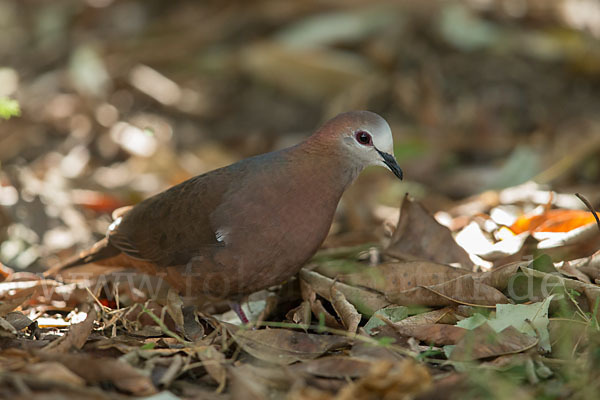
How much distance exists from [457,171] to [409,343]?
3.28 metres

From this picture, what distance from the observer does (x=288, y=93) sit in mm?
7199

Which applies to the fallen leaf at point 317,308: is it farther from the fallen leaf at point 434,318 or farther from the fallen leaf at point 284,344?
the fallen leaf at point 434,318

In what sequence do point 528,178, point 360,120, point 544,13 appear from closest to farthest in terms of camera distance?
point 360,120
point 528,178
point 544,13

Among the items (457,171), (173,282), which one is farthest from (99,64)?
(173,282)

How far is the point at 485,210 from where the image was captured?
15.0ft

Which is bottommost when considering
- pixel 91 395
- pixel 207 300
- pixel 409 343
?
pixel 207 300

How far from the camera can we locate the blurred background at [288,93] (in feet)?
17.6

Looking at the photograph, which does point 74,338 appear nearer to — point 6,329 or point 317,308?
point 6,329

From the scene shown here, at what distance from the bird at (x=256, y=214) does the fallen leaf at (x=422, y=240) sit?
34cm

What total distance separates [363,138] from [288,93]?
3908 millimetres

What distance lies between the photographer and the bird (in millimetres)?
3201

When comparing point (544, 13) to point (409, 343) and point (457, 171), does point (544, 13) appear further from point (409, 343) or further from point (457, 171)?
point (409, 343)

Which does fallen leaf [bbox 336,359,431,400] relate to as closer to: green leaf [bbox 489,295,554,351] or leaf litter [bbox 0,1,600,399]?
leaf litter [bbox 0,1,600,399]

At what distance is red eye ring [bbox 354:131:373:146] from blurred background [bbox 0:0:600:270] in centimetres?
151
